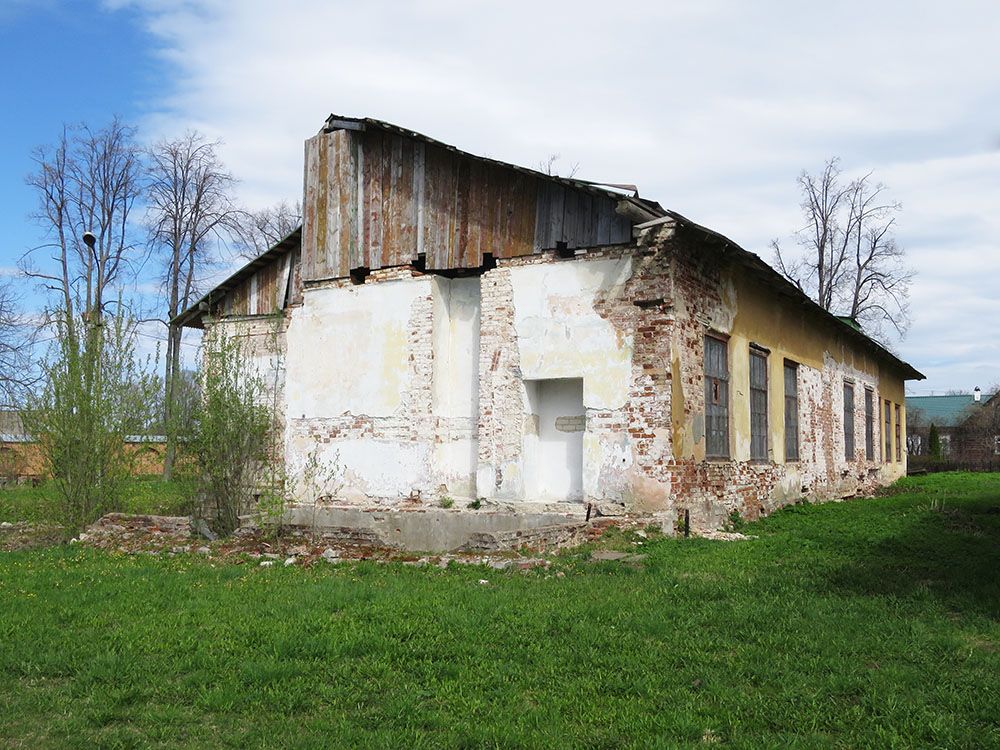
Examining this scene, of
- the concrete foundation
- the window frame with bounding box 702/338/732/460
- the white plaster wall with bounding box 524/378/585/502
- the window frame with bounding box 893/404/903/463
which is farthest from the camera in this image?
the window frame with bounding box 893/404/903/463

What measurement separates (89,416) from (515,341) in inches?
264

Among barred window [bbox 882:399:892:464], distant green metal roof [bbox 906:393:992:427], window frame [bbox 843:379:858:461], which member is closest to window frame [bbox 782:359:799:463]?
window frame [bbox 843:379:858:461]

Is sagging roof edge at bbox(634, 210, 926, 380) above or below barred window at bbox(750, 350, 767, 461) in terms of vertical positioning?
above

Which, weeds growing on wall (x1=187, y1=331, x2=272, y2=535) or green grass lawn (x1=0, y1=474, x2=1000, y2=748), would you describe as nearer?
green grass lawn (x1=0, y1=474, x2=1000, y2=748)

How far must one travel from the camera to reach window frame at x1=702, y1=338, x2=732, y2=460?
13500 mm

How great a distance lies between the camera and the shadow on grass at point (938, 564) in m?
7.63

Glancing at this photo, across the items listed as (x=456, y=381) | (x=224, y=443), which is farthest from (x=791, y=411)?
(x=224, y=443)

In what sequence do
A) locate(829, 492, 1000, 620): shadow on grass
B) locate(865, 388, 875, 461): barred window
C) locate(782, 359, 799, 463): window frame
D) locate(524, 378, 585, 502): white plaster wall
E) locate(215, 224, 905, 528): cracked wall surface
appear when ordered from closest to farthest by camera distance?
1. locate(829, 492, 1000, 620): shadow on grass
2. locate(215, 224, 905, 528): cracked wall surface
3. locate(524, 378, 585, 502): white plaster wall
4. locate(782, 359, 799, 463): window frame
5. locate(865, 388, 875, 461): barred window

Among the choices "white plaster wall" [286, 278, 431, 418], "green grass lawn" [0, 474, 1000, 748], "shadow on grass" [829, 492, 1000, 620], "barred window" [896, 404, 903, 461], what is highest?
"white plaster wall" [286, 278, 431, 418]

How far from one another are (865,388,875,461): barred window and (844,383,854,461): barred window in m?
2.11

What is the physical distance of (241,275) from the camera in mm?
17594

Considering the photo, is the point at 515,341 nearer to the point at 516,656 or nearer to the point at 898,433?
the point at 516,656

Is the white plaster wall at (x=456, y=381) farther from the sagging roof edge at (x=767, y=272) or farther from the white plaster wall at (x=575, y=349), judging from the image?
the sagging roof edge at (x=767, y=272)

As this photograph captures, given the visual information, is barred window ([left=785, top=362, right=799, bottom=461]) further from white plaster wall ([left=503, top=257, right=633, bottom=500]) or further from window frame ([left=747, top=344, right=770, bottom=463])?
white plaster wall ([left=503, top=257, right=633, bottom=500])
